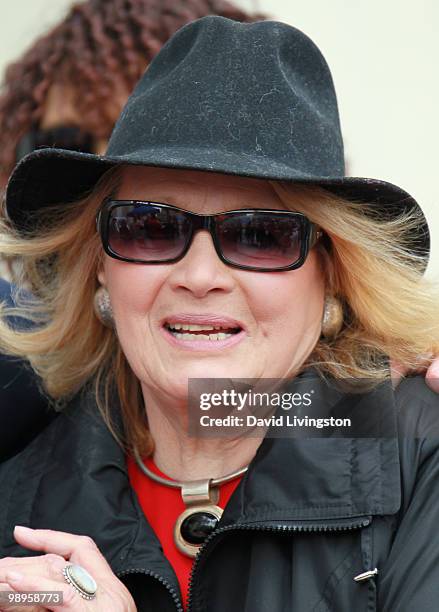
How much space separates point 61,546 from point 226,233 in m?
0.78

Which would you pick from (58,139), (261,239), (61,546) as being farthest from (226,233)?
(58,139)

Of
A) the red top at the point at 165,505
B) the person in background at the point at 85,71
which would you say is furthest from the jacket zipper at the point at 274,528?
the person in background at the point at 85,71

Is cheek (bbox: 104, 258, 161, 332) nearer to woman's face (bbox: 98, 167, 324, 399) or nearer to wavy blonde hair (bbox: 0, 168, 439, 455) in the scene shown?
woman's face (bbox: 98, 167, 324, 399)

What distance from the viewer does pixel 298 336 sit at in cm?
240

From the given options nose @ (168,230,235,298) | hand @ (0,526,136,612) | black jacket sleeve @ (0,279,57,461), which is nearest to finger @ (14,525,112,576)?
hand @ (0,526,136,612)

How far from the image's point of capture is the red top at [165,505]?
238 cm

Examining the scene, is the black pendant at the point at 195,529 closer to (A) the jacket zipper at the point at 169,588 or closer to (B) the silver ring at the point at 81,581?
(A) the jacket zipper at the point at 169,588

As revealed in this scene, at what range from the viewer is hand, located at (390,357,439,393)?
2266 mm

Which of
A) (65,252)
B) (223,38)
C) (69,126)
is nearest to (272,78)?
(223,38)

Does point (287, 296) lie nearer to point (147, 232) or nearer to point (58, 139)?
point (147, 232)

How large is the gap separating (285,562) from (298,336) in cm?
53

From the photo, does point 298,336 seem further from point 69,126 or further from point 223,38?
point 69,126

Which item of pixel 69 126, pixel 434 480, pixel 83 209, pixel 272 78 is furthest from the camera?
pixel 69 126

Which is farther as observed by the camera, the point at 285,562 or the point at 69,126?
the point at 69,126
